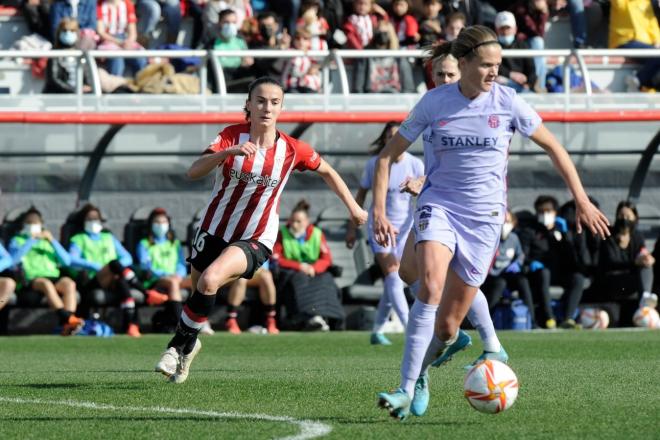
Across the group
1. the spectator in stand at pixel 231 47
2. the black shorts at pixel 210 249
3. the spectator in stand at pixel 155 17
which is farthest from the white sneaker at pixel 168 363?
the spectator in stand at pixel 155 17

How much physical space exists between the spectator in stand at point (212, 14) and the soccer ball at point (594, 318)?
571 cm

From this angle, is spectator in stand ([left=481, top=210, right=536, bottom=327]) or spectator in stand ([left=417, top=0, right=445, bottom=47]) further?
spectator in stand ([left=417, top=0, right=445, bottom=47])

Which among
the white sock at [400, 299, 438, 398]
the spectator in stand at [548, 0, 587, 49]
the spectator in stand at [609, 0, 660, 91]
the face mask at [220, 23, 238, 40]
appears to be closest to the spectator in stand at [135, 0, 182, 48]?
the face mask at [220, 23, 238, 40]

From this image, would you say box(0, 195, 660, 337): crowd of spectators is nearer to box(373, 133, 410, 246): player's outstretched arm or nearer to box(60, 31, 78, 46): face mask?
box(60, 31, 78, 46): face mask

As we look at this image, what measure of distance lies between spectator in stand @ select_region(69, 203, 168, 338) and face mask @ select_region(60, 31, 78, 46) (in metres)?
2.55

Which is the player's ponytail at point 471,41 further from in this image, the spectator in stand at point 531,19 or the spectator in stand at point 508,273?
the spectator in stand at point 531,19

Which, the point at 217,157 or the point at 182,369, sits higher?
the point at 217,157

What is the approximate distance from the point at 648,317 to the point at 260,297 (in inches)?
Result: 176

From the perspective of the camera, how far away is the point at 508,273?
17016 millimetres

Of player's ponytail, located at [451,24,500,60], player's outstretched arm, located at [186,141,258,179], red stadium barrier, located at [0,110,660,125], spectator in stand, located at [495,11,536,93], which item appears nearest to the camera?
player's ponytail, located at [451,24,500,60]

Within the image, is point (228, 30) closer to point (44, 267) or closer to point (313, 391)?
point (44, 267)

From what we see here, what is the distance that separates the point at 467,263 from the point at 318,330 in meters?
9.69

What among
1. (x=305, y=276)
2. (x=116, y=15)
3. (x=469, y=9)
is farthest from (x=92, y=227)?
(x=469, y=9)

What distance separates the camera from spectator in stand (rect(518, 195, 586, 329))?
56.0ft
